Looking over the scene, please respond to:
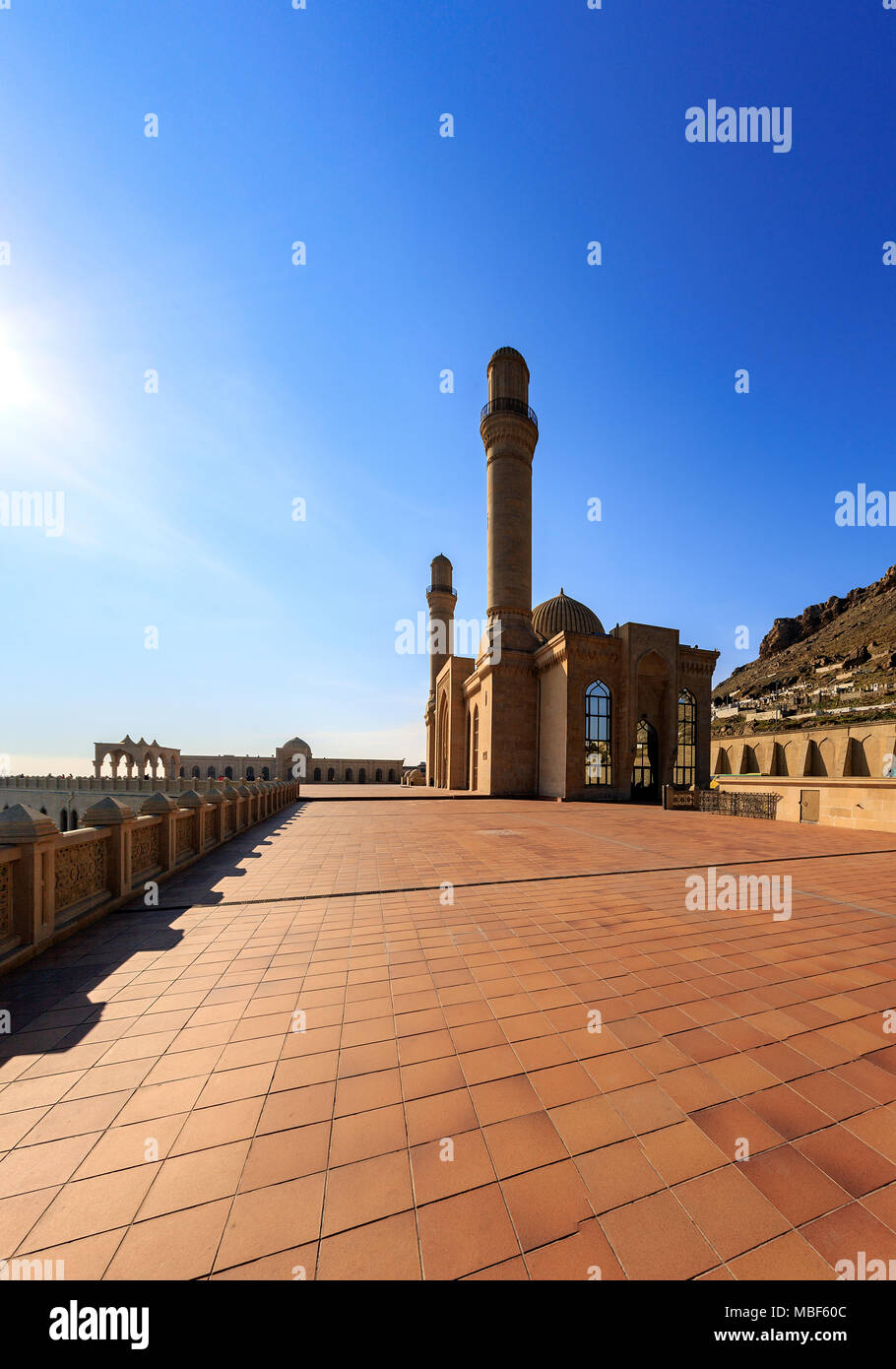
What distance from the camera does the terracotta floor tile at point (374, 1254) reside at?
166cm

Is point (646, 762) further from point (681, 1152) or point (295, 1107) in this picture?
point (295, 1107)

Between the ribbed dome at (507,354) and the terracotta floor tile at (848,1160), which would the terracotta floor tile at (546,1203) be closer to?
the terracotta floor tile at (848,1160)

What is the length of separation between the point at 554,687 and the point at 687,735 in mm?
8257

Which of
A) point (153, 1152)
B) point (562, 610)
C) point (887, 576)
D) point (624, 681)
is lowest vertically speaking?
point (153, 1152)

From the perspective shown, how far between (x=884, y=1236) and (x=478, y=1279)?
1.55m

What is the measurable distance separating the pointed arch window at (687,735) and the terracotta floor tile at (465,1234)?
2651cm

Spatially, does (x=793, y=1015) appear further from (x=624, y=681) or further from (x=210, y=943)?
(x=624, y=681)

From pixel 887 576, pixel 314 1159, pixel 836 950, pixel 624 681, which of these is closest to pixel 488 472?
pixel 624 681

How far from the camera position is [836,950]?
455 centimetres

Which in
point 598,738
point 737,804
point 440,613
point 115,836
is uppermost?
point 440,613

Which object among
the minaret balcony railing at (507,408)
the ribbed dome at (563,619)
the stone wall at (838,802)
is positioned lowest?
the stone wall at (838,802)

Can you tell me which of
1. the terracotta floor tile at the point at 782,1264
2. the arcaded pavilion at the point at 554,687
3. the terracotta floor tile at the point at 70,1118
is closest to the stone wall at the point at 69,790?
the arcaded pavilion at the point at 554,687

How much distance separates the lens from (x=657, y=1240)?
71.1 inches

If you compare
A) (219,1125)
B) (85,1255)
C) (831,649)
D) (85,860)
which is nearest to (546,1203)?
→ (219,1125)
